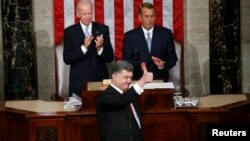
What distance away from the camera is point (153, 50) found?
7.25 metres

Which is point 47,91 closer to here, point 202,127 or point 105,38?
point 105,38

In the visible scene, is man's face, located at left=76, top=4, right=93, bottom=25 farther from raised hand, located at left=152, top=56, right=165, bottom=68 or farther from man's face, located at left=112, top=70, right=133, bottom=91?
man's face, located at left=112, top=70, right=133, bottom=91

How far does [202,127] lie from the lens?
19.9 feet

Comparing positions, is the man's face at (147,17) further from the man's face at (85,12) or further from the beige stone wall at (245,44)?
the beige stone wall at (245,44)

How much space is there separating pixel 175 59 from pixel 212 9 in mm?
1746

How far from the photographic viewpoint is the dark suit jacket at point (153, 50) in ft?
23.3

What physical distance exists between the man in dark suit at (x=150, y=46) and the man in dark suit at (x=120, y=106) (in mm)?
1783

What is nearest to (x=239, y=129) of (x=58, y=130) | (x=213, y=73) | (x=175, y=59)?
(x=58, y=130)

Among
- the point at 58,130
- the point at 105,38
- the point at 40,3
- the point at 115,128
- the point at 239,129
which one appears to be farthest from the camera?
the point at 40,3

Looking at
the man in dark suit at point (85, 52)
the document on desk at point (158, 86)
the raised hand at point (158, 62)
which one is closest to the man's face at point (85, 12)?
the man in dark suit at point (85, 52)

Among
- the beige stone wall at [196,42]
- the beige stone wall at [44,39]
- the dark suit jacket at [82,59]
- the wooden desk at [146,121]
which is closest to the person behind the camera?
the wooden desk at [146,121]

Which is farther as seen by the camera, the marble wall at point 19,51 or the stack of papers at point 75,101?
the marble wall at point 19,51

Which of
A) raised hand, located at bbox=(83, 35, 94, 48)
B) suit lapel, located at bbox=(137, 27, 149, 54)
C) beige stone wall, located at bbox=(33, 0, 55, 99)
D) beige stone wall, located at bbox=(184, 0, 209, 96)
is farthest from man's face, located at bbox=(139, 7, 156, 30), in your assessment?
beige stone wall, located at bbox=(33, 0, 55, 99)

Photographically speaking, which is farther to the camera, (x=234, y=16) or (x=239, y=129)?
(x=234, y=16)
